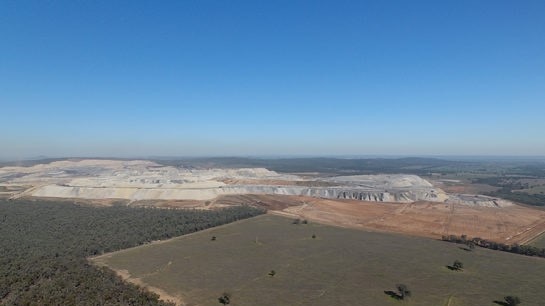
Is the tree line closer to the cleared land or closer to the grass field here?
the grass field

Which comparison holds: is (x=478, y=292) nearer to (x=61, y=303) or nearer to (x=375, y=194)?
(x=61, y=303)

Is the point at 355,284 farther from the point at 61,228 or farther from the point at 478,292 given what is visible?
the point at 61,228

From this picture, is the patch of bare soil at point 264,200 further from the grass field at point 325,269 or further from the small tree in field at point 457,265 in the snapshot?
the small tree in field at point 457,265

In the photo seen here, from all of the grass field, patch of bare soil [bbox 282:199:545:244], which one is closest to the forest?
the grass field

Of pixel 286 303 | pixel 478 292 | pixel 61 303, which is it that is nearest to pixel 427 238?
pixel 478 292

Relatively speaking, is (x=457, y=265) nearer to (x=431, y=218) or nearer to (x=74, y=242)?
(x=431, y=218)

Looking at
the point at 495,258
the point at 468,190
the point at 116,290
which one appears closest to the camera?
the point at 116,290

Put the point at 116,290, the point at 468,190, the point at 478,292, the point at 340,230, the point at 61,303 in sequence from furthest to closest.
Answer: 1. the point at 468,190
2. the point at 340,230
3. the point at 478,292
4. the point at 116,290
5. the point at 61,303

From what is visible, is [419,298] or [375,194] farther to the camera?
[375,194]
